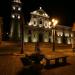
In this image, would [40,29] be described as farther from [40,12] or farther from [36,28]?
[40,12]

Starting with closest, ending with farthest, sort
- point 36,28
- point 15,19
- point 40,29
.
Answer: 1. point 15,19
2. point 36,28
3. point 40,29

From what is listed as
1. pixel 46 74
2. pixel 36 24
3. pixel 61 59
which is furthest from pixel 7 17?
pixel 46 74

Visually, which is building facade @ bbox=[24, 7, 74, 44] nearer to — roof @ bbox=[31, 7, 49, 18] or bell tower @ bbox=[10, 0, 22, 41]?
roof @ bbox=[31, 7, 49, 18]

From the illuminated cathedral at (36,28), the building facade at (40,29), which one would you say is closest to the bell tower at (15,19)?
the illuminated cathedral at (36,28)

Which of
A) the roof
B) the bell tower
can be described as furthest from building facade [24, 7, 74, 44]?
the bell tower

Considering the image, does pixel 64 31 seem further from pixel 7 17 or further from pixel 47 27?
pixel 7 17

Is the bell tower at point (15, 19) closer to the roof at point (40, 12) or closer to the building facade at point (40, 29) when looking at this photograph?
the building facade at point (40, 29)

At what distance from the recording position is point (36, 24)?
63188 millimetres

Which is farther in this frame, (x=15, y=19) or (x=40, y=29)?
(x=40, y=29)

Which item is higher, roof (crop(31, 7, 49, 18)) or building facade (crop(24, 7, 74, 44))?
roof (crop(31, 7, 49, 18))

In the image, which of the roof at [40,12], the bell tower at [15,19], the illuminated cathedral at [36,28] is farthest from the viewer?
the roof at [40,12]

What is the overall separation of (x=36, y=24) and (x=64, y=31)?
14.0m

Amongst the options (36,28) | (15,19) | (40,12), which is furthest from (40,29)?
(15,19)

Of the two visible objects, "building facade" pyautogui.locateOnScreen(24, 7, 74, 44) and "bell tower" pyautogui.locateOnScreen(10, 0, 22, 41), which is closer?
"bell tower" pyautogui.locateOnScreen(10, 0, 22, 41)
